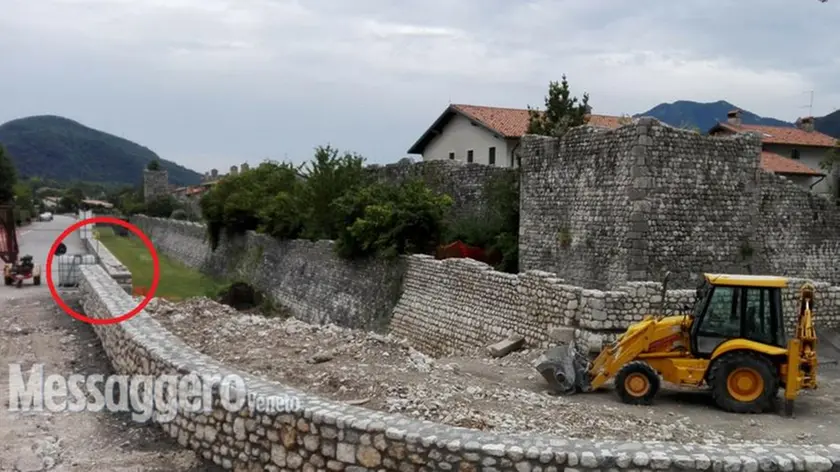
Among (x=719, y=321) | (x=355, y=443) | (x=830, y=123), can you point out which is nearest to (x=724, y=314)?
(x=719, y=321)

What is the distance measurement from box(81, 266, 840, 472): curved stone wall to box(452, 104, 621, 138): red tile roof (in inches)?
987

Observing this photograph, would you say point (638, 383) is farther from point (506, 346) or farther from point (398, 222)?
point (398, 222)

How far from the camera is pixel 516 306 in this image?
1309 cm

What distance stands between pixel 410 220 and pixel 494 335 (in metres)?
5.93

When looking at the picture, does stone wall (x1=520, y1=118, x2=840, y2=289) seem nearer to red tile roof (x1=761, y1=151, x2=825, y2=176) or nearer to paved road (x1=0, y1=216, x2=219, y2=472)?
paved road (x1=0, y1=216, x2=219, y2=472)

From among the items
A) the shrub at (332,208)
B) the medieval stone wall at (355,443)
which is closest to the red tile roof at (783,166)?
the shrub at (332,208)

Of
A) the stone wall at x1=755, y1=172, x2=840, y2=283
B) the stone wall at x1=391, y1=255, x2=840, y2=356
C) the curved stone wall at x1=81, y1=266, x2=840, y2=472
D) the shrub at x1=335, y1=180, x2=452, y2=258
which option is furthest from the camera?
the shrub at x1=335, y1=180, x2=452, y2=258

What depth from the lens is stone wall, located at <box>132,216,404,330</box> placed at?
18766mm

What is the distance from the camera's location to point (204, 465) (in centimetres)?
649

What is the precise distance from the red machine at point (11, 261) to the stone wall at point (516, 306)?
11038 millimetres

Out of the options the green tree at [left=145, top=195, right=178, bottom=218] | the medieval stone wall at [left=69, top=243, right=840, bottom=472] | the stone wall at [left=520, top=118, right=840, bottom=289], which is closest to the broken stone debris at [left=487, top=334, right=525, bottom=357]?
the stone wall at [left=520, top=118, right=840, bottom=289]

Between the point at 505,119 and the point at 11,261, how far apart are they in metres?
20.0

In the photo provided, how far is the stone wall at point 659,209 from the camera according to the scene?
526 inches

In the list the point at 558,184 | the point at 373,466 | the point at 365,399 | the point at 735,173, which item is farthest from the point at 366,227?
the point at 373,466
